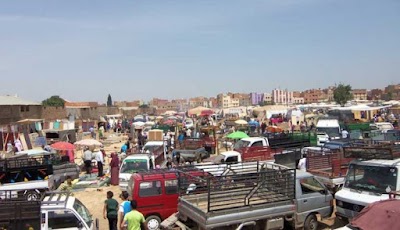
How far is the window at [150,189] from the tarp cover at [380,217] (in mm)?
5519

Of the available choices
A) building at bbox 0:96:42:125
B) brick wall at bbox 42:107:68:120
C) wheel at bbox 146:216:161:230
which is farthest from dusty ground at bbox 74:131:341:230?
brick wall at bbox 42:107:68:120

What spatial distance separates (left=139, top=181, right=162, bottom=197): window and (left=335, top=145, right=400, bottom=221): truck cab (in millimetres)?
4838

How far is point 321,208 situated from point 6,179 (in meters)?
10.9

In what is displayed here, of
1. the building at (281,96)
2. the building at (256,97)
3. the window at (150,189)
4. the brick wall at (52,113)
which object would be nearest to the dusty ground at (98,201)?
the window at (150,189)

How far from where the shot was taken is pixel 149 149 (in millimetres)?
22016

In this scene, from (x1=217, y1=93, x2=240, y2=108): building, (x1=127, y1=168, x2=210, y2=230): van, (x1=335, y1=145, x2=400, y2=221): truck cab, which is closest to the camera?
(x1=335, y1=145, x2=400, y2=221): truck cab

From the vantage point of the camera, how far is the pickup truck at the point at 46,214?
7227 millimetres

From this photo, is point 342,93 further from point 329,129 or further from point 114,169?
point 114,169

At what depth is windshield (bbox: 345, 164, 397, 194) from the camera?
9.27 meters

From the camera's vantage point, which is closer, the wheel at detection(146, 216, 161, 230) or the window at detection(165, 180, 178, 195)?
the wheel at detection(146, 216, 161, 230)

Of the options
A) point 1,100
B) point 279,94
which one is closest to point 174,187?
point 1,100

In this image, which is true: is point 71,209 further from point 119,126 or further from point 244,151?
point 119,126

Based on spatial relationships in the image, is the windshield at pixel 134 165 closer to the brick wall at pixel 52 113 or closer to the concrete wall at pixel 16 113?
the concrete wall at pixel 16 113

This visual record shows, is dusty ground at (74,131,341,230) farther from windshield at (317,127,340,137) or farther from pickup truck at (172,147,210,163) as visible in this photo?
windshield at (317,127,340,137)
